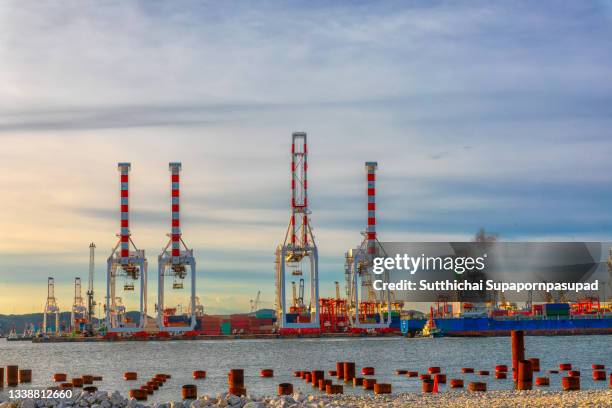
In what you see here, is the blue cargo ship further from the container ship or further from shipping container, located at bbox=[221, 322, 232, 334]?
shipping container, located at bbox=[221, 322, 232, 334]

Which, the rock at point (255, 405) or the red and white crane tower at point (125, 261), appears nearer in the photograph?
the rock at point (255, 405)

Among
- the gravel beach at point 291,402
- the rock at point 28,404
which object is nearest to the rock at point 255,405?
the gravel beach at point 291,402

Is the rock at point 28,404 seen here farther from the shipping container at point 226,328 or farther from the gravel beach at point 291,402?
the shipping container at point 226,328

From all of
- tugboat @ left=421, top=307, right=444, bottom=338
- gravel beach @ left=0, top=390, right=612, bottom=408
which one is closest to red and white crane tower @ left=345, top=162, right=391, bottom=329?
tugboat @ left=421, top=307, right=444, bottom=338

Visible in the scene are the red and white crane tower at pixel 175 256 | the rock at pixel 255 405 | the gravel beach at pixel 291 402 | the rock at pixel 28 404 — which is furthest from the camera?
the red and white crane tower at pixel 175 256

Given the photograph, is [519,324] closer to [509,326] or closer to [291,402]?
[509,326]

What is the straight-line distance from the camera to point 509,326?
116 metres

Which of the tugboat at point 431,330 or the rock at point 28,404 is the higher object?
the rock at point 28,404

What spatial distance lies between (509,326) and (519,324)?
2.12 metres

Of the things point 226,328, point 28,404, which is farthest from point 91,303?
point 28,404

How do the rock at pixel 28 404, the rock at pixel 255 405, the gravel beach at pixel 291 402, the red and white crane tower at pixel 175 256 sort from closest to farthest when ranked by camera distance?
the rock at pixel 255 405, the rock at pixel 28 404, the gravel beach at pixel 291 402, the red and white crane tower at pixel 175 256

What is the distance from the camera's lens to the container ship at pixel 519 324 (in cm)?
11444

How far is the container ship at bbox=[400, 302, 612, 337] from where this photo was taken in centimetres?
11444

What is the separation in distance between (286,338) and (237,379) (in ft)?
278
